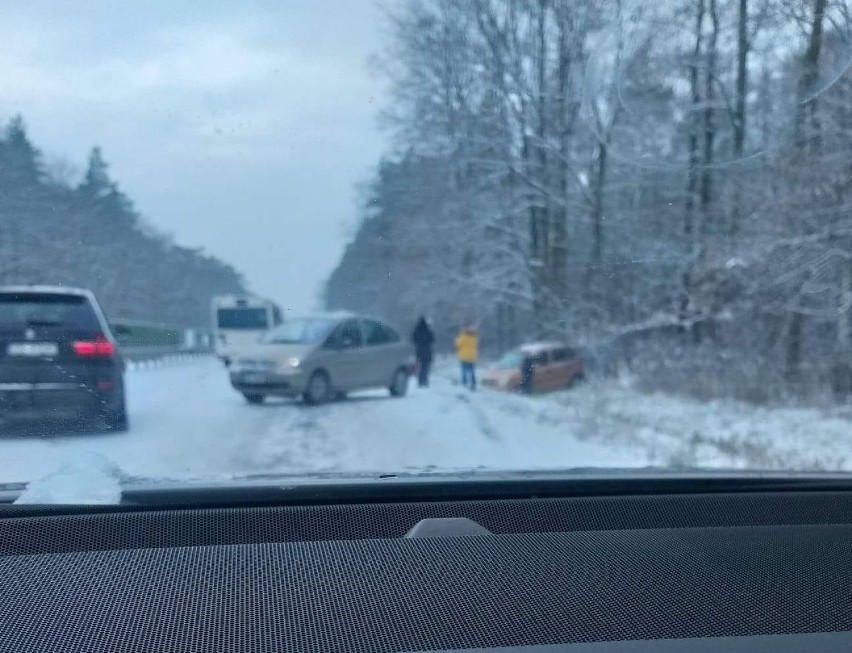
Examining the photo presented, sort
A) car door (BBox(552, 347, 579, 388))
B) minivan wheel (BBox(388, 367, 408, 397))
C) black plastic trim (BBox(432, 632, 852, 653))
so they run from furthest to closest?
car door (BBox(552, 347, 579, 388)) → minivan wheel (BBox(388, 367, 408, 397)) → black plastic trim (BBox(432, 632, 852, 653))

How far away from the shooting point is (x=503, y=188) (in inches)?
261

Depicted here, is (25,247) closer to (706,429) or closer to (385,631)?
(385,631)

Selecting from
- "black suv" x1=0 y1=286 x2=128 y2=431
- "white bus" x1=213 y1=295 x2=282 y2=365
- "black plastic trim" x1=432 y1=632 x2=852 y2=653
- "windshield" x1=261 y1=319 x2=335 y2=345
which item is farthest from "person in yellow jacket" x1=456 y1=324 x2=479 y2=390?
"black plastic trim" x1=432 y1=632 x2=852 y2=653

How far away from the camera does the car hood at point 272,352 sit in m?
6.35

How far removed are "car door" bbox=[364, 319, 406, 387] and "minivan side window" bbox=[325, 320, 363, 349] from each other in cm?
6

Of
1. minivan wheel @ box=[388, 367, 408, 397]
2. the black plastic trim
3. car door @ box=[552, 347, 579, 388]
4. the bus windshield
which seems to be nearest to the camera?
the black plastic trim

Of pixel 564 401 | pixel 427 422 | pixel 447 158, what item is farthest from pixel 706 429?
pixel 447 158

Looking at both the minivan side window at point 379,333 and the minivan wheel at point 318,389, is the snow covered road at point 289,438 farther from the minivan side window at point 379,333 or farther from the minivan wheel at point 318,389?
the minivan side window at point 379,333

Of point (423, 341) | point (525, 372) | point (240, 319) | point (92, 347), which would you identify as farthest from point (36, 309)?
point (525, 372)

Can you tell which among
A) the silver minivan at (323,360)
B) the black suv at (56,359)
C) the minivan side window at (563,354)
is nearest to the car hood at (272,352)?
the silver minivan at (323,360)

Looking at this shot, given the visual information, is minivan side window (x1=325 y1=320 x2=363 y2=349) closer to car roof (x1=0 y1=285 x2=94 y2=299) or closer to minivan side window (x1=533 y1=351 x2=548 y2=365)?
minivan side window (x1=533 y1=351 x2=548 y2=365)

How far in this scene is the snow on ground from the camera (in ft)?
16.1

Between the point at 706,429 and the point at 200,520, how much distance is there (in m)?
4.82

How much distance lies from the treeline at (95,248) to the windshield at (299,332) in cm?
48
